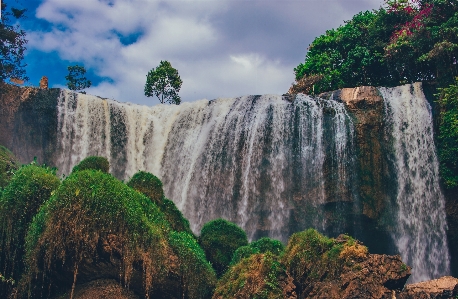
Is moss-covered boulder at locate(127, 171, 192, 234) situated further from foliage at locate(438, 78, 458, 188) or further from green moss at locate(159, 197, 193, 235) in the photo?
foliage at locate(438, 78, 458, 188)

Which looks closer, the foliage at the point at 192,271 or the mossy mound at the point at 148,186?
the foliage at the point at 192,271

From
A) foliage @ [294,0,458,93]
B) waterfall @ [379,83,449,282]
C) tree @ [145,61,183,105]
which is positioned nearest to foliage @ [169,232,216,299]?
waterfall @ [379,83,449,282]

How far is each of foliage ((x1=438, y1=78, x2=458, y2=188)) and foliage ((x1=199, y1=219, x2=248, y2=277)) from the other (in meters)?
9.91

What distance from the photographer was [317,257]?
11.3 m

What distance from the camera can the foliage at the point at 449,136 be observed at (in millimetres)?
19891

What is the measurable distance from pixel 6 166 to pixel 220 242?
32.0 ft

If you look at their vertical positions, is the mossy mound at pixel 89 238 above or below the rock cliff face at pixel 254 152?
below

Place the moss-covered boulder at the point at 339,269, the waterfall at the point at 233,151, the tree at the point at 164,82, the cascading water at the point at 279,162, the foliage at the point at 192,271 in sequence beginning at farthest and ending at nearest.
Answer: the tree at the point at 164,82 → the waterfall at the point at 233,151 → the cascading water at the point at 279,162 → the foliage at the point at 192,271 → the moss-covered boulder at the point at 339,269

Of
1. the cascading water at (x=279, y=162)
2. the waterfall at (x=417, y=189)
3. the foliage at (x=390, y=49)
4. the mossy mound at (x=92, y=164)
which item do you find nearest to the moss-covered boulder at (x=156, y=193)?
the mossy mound at (x=92, y=164)

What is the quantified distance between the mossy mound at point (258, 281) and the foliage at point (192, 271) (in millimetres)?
513

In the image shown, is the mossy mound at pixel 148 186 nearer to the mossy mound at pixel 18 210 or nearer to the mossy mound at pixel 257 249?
the mossy mound at pixel 18 210

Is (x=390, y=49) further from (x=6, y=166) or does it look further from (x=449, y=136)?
(x=6, y=166)

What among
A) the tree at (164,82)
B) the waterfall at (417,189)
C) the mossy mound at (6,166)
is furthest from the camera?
the tree at (164,82)

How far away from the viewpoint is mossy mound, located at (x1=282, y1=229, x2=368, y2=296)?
10844 mm
